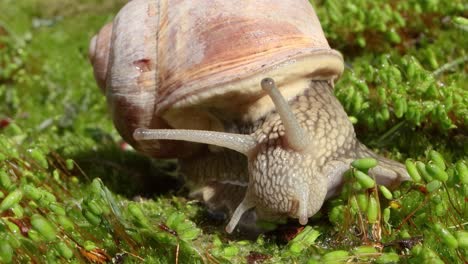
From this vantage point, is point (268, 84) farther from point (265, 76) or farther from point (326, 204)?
point (326, 204)

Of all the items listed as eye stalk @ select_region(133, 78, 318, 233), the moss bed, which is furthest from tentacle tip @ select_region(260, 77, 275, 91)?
the moss bed

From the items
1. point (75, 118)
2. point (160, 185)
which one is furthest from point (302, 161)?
point (75, 118)

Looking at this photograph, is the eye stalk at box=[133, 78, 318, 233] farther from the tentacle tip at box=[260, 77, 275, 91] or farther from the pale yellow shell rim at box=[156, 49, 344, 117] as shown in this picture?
the pale yellow shell rim at box=[156, 49, 344, 117]

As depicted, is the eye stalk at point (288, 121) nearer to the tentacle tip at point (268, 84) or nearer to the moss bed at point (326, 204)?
the tentacle tip at point (268, 84)

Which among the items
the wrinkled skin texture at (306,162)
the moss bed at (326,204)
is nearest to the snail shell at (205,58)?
the wrinkled skin texture at (306,162)

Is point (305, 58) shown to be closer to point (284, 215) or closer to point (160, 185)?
point (284, 215)

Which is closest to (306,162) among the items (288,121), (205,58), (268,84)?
(288,121)
